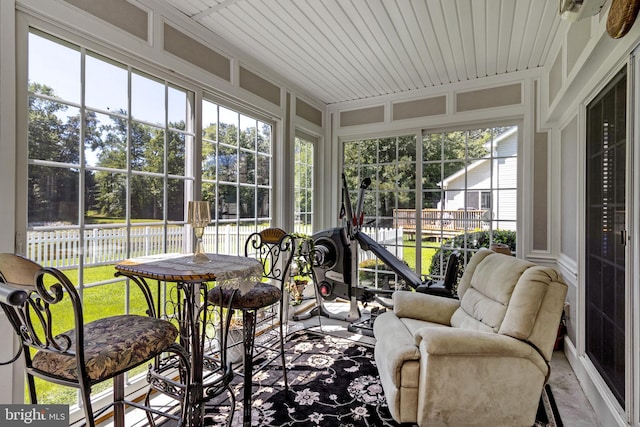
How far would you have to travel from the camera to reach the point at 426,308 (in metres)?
2.47

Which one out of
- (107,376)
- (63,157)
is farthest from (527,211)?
(63,157)

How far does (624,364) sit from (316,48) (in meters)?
3.16

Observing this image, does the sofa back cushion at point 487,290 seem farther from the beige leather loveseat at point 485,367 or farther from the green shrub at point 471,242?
the green shrub at point 471,242

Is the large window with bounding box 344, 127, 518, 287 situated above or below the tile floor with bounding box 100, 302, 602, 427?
above

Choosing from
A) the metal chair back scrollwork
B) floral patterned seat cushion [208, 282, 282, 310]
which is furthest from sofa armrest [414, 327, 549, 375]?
the metal chair back scrollwork

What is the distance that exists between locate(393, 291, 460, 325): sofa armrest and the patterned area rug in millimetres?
571

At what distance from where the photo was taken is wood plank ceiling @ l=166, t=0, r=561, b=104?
2.35 metres

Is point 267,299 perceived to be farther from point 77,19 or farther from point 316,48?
point 316,48

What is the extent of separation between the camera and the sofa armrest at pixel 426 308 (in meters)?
2.45

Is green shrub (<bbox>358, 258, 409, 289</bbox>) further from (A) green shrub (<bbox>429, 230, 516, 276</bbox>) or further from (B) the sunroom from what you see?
(A) green shrub (<bbox>429, 230, 516, 276</bbox>)

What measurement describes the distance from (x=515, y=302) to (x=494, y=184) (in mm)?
2291

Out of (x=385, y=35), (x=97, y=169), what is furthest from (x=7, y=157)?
(x=385, y=35)

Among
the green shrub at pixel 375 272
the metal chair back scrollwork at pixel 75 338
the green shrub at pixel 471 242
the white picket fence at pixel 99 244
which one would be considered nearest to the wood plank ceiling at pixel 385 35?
the white picket fence at pixel 99 244

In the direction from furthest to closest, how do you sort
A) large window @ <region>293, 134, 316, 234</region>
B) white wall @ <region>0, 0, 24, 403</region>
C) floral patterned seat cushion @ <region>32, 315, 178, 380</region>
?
large window @ <region>293, 134, 316, 234</region> → white wall @ <region>0, 0, 24, 403</region> → floral patterned seat cushion @ <region>32, 315, 178, 380</region>
